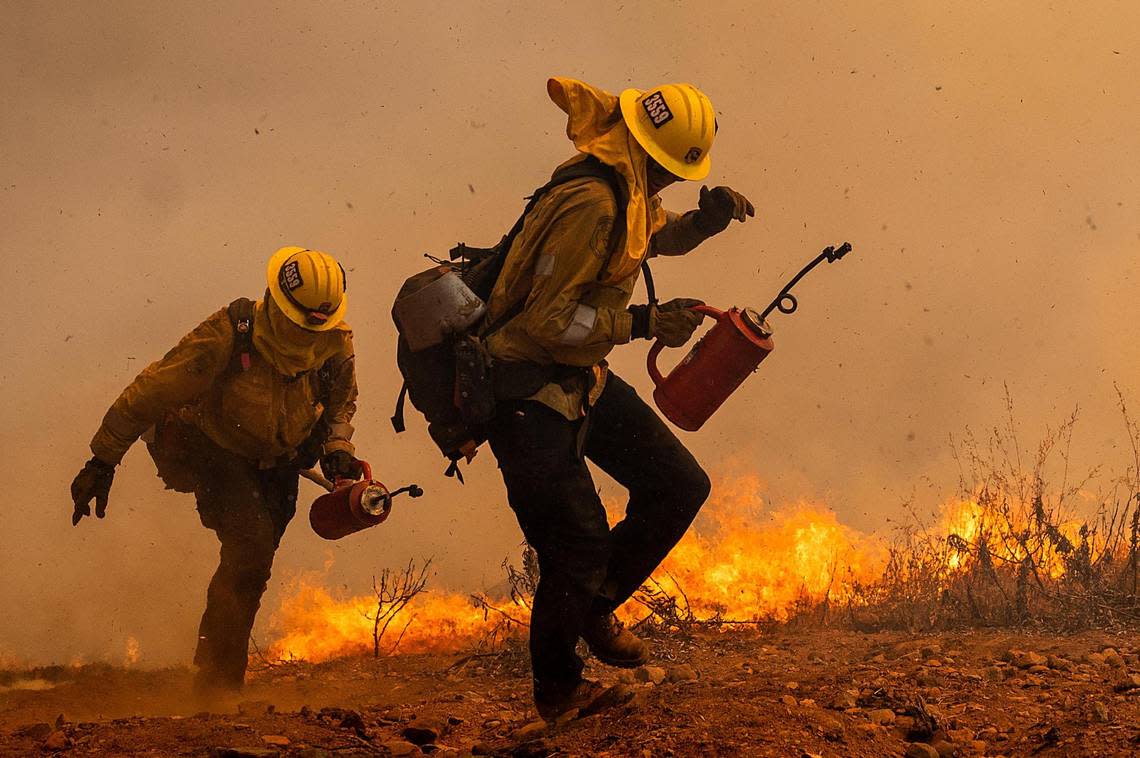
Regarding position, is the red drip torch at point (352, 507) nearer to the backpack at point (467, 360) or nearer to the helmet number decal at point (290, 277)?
the helmet number decal at point (290, 277)

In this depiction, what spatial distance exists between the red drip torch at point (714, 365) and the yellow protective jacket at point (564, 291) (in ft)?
1.10

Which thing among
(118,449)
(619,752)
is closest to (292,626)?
(118,449)

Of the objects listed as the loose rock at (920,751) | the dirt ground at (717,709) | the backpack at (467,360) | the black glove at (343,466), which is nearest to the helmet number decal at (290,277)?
the black glove at (343,466)

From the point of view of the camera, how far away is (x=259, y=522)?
5438mm

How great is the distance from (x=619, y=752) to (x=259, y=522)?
2.76 meters

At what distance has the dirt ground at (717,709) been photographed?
3.37 meters

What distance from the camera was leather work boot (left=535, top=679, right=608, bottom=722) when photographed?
12.6ft

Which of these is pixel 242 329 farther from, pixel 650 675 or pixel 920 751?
pixel 920 751

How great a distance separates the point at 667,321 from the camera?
375 centimetres

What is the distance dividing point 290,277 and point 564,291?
78.4 inches

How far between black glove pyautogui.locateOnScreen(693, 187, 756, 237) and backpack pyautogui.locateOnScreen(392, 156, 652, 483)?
684 mm

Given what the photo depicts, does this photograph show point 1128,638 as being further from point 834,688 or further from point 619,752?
point 619,752

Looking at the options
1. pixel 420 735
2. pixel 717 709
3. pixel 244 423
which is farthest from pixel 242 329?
pixel 717 709

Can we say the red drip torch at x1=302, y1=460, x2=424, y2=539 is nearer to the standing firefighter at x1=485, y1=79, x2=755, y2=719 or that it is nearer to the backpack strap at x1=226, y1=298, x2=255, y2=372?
the backpack strap at x1=226, y1=298, x2=255, y2=372
